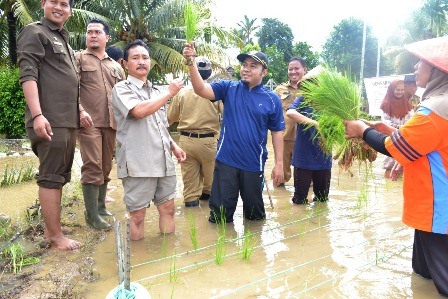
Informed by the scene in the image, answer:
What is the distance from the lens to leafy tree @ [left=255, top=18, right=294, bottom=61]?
5384cm

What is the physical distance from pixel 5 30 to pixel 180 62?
7919 millimetres

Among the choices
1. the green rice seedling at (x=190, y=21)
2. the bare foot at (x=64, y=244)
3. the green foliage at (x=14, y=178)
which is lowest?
the green foliage at (x=14, y=178)

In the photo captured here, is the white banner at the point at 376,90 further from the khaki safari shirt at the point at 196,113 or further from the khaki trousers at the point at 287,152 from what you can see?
the khaki safari shirt at the point at 196,113

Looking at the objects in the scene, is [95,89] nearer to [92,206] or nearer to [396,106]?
[92,206]

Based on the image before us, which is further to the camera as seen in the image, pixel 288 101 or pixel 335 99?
pixel 288 101

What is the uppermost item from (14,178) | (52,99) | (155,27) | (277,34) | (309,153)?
(277,34)

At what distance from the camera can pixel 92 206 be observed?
398 centimetres

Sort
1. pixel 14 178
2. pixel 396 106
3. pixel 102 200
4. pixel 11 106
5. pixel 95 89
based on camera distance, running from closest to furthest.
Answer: pixel 95 89 → pixel 102 200 → pixel 14 178 → pixel 396 106 → pixel 11 106

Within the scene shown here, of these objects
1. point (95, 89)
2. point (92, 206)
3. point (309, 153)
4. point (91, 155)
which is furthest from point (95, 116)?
point (309, 153)

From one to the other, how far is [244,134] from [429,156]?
6.02 feet

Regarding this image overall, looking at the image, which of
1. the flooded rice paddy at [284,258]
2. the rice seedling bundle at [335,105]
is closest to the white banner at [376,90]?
the flooded rice paddy at [284,258]

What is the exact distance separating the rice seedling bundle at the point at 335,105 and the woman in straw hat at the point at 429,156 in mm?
690

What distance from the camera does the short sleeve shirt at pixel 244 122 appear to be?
4.11 meters

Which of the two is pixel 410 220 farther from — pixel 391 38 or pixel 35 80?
pixel 391 38
